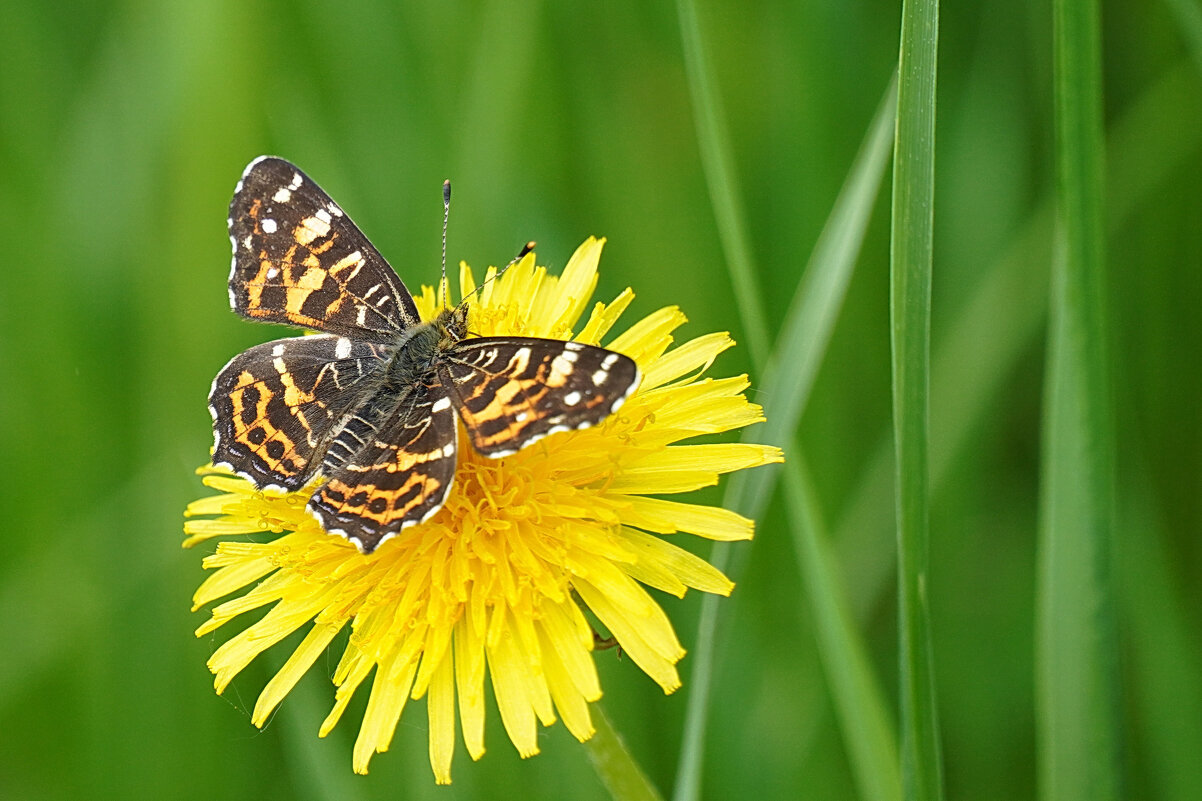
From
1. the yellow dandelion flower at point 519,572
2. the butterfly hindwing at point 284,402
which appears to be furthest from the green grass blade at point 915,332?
the butterfly hindwing at point 284,402

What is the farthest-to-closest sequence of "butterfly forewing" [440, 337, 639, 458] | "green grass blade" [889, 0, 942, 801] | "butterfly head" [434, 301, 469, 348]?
"butterfly head" [434, 301, 469, 348]
"butterfly forewing" [440, 337, 639, 458]
"green grass blade" [889, 0, 942, 801]

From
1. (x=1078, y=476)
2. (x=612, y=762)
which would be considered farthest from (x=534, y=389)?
(x=1078, y=476)

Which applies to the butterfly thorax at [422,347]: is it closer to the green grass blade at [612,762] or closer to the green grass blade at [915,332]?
the green grass blade at [612,762]

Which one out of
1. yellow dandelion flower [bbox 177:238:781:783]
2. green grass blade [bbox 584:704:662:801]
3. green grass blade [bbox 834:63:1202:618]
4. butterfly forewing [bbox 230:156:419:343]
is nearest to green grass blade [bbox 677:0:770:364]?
yellow dandelion flower [bbox 177:238:781:783]

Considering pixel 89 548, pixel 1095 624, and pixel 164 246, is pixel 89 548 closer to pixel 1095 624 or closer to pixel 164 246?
pixel 164 246

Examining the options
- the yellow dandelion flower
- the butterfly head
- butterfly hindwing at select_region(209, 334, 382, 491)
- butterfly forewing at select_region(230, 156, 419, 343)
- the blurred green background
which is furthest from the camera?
the blurred green background

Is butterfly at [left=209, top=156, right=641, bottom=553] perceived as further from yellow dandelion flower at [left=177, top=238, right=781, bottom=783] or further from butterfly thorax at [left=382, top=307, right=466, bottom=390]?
yellow dandelion flower at [left=177, top=238, right=781, bottom=783]

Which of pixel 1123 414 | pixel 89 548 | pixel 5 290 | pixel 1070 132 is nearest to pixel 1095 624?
pixel 1070 132
